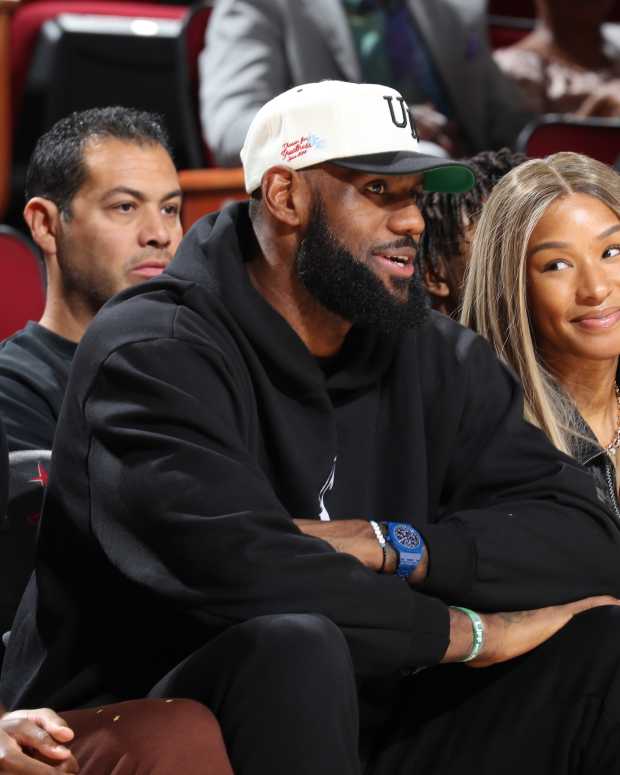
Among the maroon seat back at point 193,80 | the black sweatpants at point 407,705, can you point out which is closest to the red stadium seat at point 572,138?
the maroon seat back at point 193,80

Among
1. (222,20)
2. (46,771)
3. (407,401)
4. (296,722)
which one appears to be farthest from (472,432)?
(222,20)

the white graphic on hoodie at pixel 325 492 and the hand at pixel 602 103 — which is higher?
the white graphic on hoodie at pixel 325 492

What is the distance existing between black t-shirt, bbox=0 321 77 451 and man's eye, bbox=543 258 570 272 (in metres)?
0.72

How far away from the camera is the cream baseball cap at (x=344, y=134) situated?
182 cm

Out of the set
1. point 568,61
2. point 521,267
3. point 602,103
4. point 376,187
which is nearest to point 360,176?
point 376,187

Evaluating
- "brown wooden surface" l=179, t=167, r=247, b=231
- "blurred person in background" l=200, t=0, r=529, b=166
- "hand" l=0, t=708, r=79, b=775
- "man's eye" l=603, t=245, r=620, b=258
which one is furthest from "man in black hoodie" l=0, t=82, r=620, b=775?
"blurred person in background" l=200, t=0, r=529, b=166

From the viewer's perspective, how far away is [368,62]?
12.0 feet

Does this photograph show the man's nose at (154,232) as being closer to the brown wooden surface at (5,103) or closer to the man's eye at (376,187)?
the man's eye at (376,187)

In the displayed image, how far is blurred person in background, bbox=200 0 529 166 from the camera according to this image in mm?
3463

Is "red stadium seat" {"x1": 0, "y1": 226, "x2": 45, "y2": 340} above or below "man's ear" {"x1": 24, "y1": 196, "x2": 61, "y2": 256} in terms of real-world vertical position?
below

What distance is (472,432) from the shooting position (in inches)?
74.2

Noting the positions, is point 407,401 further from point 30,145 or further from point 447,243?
point 30,145

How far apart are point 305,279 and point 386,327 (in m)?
0.12

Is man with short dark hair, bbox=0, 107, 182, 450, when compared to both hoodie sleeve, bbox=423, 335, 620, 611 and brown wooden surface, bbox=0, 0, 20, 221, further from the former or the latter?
brown wooden surface, bbox=0, 0, 20, 221
